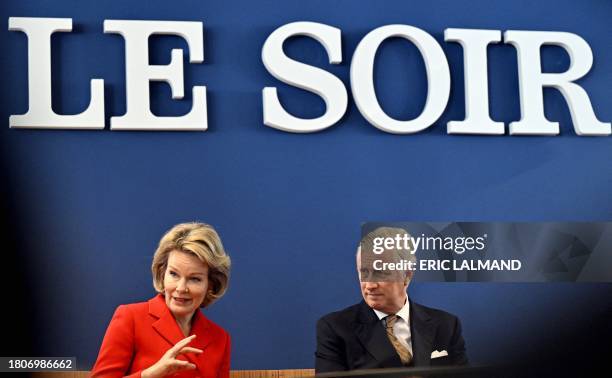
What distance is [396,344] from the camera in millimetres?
3666

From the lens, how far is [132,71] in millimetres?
3621

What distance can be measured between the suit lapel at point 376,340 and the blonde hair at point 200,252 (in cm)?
60

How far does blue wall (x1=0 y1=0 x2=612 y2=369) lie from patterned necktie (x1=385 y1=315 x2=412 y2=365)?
184mm

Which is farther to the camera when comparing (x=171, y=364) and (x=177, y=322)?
(x=177, y=322)

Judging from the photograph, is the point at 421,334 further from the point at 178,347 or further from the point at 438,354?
the point at 178,347

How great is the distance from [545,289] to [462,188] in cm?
56

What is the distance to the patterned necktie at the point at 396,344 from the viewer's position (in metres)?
3.63

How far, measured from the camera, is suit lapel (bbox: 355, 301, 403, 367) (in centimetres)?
363

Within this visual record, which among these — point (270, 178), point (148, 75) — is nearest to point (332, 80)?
point (270, 178)

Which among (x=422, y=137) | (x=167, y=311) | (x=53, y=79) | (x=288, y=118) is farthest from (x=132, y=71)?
(x=422, y=137)

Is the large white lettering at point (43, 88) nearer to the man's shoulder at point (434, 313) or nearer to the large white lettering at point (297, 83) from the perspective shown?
the large white lettering at point (297, 83)

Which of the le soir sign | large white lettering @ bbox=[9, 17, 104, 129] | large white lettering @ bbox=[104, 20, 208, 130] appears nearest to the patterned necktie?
the le soir sign

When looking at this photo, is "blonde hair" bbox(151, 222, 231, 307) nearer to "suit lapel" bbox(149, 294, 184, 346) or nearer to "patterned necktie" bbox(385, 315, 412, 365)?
"suit lapel" bbox(149, 294, 184, 346)

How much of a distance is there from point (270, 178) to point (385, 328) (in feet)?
2.61
